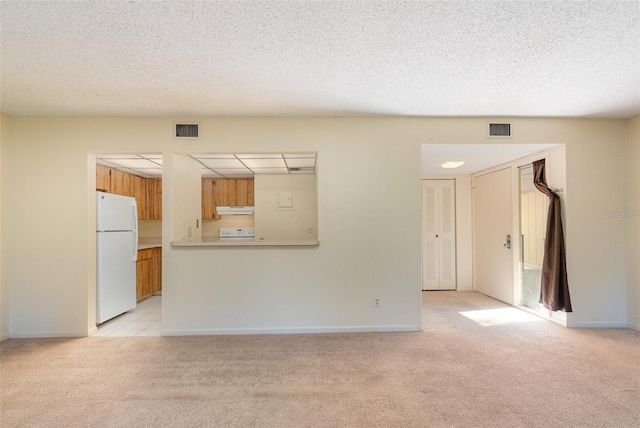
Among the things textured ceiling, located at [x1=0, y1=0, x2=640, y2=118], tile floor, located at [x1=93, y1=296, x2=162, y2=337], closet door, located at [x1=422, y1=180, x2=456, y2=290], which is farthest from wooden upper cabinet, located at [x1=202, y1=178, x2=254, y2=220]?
closet door, located at [x1=422, y1=180, x2=456, y2=290]

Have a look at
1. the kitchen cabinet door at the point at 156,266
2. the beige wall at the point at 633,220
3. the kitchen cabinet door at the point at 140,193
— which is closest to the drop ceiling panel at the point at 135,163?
the kitchen cabinet door at the point at 140,193

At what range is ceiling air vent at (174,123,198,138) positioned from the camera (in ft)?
11.0

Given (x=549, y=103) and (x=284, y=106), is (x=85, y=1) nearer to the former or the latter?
(x=284, y=106)

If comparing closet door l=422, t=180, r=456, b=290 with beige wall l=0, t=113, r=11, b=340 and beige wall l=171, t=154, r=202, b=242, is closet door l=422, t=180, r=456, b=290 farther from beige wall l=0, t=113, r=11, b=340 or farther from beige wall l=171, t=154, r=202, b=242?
beige wall l=0, t=113, r=11, b=340

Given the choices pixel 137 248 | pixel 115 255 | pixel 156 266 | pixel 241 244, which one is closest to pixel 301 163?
pixel 241 244

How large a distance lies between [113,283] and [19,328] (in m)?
0.92

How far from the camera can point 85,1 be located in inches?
63.6

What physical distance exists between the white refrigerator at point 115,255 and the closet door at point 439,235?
4.81m

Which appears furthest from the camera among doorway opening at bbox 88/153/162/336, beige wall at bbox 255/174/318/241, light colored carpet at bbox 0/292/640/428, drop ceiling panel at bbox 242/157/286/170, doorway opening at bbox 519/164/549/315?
beige wall at bbox 255/174/318/241

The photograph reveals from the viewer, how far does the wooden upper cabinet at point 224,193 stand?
19.8 feet

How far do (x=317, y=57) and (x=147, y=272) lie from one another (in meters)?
4.69

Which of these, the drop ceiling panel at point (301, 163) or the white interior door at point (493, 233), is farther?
the drop ceiling panel at point (301, 163)

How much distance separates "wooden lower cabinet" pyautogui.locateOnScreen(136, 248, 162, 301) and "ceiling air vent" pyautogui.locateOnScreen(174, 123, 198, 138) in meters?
2.53

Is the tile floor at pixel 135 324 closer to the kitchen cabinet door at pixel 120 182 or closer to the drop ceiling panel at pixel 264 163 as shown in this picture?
the kitchen cabinet door at pixel 120 182
